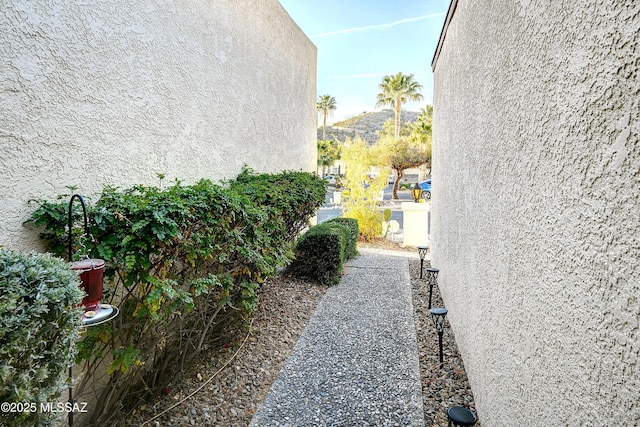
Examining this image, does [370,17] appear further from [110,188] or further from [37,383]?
[37,383]

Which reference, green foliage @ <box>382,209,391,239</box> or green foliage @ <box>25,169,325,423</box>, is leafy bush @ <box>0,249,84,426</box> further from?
green foliage @ <box>382,209,391,239</box>

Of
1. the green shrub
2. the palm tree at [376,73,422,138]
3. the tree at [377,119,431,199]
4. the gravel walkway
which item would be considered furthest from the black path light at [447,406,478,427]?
the palm tree at [376,73,422,138]

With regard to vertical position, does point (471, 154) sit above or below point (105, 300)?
above

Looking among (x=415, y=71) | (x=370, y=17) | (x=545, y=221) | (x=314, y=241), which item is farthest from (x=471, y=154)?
(x=415, y=71)

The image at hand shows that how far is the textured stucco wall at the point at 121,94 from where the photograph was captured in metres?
2.42

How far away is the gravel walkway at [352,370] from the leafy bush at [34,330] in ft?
6.74

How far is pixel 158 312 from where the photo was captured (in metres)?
2.77

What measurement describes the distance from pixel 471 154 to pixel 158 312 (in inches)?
133

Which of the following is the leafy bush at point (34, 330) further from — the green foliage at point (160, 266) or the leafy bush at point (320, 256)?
the leafy bush at point (320, 256)

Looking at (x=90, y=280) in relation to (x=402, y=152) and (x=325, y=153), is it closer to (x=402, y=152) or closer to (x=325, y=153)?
(x=402, y=152)

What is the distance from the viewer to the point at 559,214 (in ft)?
5.36

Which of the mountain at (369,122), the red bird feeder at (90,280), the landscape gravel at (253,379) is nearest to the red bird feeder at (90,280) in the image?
the red bird feeder at (90,280)

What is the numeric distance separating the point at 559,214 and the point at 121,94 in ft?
11.8

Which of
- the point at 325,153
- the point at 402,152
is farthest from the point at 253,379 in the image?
the point at 325,153
